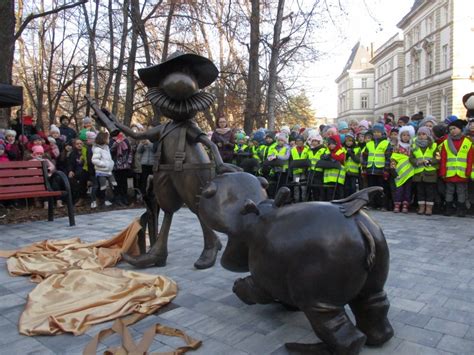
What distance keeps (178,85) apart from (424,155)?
5.58m

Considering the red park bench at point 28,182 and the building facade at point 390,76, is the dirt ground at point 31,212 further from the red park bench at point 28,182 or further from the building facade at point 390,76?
the building facade at point 390,76

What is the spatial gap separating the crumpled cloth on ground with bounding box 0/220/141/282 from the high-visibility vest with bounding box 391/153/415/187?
17.9 feet

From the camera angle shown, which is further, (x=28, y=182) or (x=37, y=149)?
(x=37, y=149)

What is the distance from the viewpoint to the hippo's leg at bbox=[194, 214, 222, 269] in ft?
14.0

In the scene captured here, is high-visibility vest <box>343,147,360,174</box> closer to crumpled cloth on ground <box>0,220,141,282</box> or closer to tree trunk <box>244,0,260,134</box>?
tree trunk <box>244,0,260,134</box>

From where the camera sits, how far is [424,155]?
786 cm

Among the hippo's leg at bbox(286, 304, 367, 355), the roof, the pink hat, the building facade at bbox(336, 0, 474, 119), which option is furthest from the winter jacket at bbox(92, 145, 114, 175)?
the roof

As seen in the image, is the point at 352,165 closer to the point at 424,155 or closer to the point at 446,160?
the point at 424,155

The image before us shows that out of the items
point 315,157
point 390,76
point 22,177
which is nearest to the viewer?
point 22,177

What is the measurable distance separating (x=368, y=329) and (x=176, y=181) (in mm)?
2420

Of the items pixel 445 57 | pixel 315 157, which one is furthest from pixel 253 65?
pixel 445 57

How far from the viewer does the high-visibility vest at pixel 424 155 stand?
7.82m

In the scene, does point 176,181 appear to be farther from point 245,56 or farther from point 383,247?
point 245,56

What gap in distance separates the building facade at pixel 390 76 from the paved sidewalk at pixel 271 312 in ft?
178
